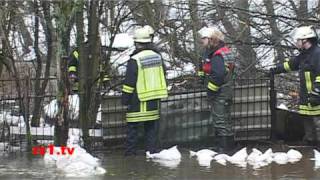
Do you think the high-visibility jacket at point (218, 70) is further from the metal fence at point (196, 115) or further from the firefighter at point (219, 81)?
the metal fence at point (196, 115)

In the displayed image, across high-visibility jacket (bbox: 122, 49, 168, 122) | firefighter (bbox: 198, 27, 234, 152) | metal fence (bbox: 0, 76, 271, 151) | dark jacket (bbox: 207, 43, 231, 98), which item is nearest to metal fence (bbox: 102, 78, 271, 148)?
metal fence (bbox: 0, 76, 271, 151)

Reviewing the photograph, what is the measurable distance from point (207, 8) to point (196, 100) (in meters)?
3.61

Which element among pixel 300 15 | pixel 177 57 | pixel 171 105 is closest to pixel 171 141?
pixel 171 105

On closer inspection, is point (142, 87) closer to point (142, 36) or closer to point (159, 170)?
point (142, 36)

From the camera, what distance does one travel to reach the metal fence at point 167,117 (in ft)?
32.3

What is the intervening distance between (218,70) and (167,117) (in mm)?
1232

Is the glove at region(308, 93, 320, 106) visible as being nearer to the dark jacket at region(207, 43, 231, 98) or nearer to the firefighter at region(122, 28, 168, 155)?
the dark jacket at region(207, 43, 231, 98)

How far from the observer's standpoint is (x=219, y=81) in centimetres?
935

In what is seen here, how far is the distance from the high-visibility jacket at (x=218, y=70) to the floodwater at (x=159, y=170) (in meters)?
1.14

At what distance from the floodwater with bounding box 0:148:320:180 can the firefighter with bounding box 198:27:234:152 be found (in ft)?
2.62

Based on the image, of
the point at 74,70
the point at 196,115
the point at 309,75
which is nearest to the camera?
the point at 309,75

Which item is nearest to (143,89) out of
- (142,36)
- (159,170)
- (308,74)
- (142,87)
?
(142,87)

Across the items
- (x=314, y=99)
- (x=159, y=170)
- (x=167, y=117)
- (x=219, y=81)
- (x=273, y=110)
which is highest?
(x=219, y=81)

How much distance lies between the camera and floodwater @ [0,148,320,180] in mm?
7742
